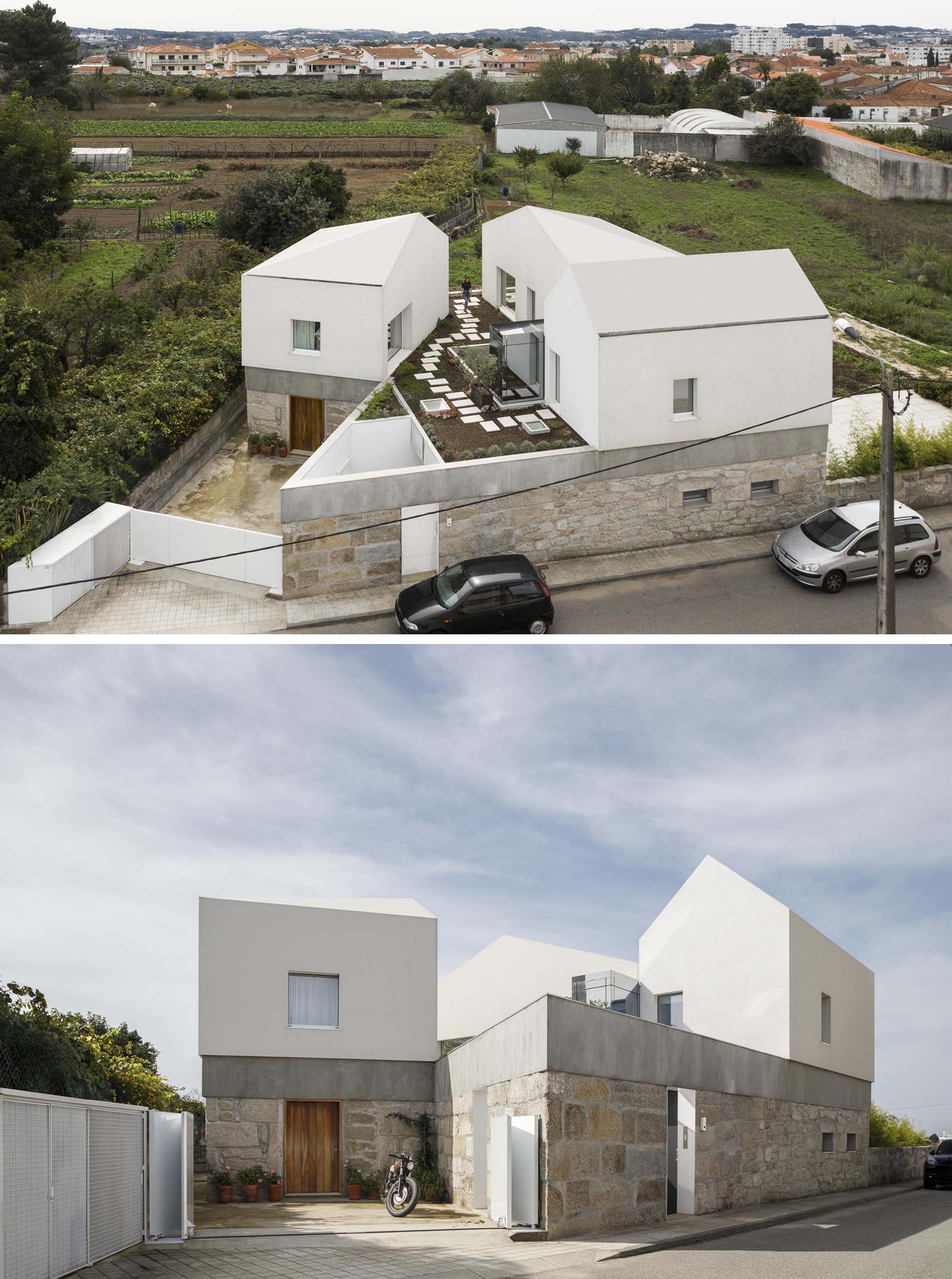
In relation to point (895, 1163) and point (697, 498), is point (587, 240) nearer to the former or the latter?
point (697, 498)

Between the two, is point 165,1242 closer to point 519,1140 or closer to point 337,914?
point 519,1140

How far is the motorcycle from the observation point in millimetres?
16125

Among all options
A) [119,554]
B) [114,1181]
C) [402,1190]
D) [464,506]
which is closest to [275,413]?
[119,554]

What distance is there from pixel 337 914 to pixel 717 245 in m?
42.6

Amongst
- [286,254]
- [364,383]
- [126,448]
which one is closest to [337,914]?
[126,448]

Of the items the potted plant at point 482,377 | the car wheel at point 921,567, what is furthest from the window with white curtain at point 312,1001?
the car wheel at point 921,567

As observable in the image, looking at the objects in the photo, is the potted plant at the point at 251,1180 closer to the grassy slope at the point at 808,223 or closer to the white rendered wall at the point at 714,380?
the white rendered wall at the point at 714,380

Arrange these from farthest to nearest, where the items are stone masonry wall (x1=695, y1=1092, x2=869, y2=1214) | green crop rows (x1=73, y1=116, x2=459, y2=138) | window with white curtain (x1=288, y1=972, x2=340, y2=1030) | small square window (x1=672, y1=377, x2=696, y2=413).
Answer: green crop rows (x1=73, y1=116, x2=459, y2=138) → small square window (x1=672, y1=377, x2=696, y2=413) → window with white curtain (x1=288, y1=972, x2=340, y2=1030) → stone masonry wall (x1=695, y1=1092, x2=869, y2=1214)

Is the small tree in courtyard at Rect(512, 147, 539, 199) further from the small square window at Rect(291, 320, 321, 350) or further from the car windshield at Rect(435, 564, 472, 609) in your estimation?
the car windshield at Rect(435, 564, 472, 609)

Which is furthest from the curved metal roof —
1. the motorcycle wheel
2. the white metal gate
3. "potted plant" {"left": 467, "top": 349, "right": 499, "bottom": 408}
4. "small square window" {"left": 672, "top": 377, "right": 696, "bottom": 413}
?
the white metal gate

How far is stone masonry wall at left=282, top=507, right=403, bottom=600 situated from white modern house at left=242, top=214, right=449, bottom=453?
22.7ft

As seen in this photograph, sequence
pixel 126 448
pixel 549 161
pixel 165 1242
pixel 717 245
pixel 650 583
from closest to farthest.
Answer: pixel 165 1242 → pixel 650 583 → pixel 126 448 → pixel 717 245 → pixel 549 161

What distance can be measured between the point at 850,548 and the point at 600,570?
4953 millimetres

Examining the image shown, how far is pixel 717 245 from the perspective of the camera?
53.0 m
